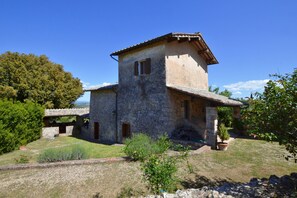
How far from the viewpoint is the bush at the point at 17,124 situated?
12398mm

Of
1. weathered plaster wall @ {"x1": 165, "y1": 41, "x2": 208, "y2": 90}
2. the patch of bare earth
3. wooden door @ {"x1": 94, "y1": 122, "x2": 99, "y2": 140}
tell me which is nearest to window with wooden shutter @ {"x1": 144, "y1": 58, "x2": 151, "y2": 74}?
weathered plaster wall @ {"x1": 165, "y1": 41, "x2": 208, "y2": 90}

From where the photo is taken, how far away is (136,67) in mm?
14555

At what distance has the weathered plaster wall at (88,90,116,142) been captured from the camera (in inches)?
662

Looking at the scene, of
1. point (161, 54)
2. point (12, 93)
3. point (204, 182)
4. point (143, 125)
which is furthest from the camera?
point (12, 93)

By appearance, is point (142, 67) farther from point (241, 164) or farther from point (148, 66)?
point (241, 164)

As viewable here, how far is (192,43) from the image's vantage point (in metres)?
15.5

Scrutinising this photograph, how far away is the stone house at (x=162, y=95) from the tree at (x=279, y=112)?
502 centimetres

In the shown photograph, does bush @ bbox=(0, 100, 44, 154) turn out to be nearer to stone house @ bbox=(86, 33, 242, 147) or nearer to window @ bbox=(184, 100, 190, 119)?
stone house @ bbox=(86, 33, 242, 147)

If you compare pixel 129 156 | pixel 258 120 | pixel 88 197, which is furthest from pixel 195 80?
pixel 88 197

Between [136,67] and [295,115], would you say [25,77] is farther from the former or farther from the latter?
[295,115]

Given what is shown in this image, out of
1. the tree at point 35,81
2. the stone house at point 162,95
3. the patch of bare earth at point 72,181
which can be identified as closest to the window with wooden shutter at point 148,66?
the stone house at point 162,95

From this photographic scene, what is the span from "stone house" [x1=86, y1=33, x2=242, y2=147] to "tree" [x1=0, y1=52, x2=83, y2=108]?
12702 mm

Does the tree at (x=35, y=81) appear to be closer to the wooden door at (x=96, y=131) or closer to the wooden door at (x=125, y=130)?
the wooden door at (x=96, y=131)

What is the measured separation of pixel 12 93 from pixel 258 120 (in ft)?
90.2
